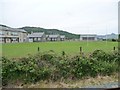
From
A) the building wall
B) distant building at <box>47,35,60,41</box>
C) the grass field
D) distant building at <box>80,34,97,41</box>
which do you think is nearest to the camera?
the building wall

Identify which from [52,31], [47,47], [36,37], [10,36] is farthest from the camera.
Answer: [47,47]

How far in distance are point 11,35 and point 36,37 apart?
252 millimetres

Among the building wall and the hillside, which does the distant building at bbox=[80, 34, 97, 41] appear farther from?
the building wall

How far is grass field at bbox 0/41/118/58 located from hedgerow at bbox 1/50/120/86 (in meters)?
0.08

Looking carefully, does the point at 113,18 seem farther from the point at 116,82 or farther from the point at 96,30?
the point at 116,82

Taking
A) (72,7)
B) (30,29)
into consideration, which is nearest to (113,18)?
(72,7)

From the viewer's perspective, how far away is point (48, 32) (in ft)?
6.53

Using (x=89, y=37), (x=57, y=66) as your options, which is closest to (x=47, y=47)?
(x=57, y=66)

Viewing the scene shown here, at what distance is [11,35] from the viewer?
175 centimetres

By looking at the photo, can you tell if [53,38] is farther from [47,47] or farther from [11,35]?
[11,35]

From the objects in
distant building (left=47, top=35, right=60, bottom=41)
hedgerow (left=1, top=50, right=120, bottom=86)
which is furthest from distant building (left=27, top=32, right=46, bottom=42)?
hedgerow (left=1, top=50, right=120, bottom=86)

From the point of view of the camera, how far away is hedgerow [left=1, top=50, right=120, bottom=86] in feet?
6.93

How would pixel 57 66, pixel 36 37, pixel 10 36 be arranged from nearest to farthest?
pixel 10 36
pixel 36 37
pixel 57 66

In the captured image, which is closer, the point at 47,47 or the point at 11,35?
the point at 11,35
